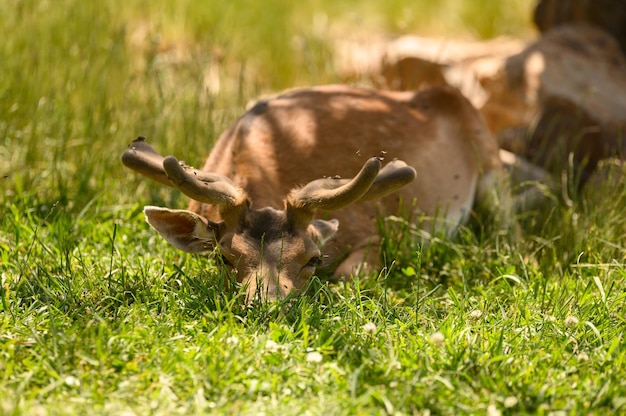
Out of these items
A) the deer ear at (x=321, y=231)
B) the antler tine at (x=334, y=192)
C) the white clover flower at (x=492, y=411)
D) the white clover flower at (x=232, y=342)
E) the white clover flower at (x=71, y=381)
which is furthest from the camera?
the deer ear at (x=321, y=231)

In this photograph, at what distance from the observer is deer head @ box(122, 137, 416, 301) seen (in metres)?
4.45

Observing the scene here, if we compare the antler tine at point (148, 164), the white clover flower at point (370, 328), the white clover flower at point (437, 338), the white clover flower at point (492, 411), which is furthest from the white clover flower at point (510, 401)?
the antler tine at point (148, 164)

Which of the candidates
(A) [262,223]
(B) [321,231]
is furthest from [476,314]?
(A) [262,223]

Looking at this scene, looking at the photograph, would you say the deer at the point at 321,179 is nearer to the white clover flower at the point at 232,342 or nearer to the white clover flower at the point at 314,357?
the white clover flower at the point at 232,342

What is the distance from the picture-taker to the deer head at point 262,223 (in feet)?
14.6

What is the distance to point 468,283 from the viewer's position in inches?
206

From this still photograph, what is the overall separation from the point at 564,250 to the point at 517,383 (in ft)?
7.00

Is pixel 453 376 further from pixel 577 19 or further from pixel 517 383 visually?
pixel 577 19

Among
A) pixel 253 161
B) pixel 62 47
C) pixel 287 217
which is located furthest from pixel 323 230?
pixel 62 47

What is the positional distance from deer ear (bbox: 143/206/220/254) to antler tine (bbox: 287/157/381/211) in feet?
1.50

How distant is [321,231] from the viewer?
4.94 metres

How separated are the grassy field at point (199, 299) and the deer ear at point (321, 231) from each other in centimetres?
30

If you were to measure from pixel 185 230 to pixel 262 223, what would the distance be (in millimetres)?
455

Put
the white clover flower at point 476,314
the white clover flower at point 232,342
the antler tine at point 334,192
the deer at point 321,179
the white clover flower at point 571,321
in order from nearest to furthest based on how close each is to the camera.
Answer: the white clover flower at point 232,342 → the white clover flower at point 571,321 → the white clover flower at point 476,314 → the antler tine at point 334,192 → the deer at point 321,179
